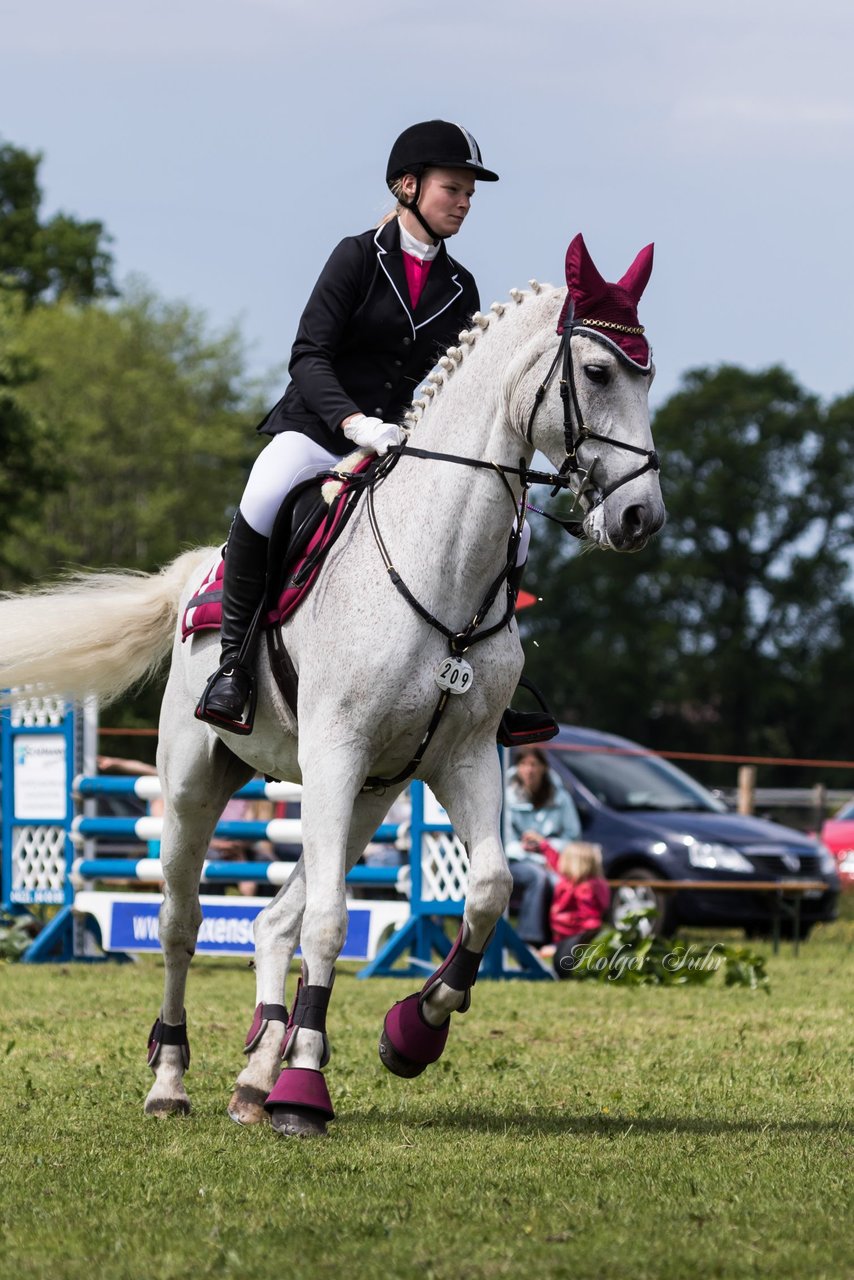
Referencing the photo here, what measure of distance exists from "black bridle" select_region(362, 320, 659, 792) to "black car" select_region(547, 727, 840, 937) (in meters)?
9.88

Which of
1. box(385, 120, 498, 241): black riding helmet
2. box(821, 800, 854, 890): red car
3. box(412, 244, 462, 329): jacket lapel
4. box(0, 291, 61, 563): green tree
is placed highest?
box(0, 291, 61, 563): green tree

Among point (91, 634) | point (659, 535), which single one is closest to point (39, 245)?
point (659, 535)

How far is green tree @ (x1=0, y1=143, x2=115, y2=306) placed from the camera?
48.6 m

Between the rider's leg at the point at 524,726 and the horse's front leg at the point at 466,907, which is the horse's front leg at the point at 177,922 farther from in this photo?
the rider's leg at the point at 524,726

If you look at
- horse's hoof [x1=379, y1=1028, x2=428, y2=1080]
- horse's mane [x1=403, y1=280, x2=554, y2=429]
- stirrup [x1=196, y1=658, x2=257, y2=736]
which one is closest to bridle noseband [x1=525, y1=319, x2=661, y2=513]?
horse's mane [x1=403, y1=280, x2=554, y2=429]

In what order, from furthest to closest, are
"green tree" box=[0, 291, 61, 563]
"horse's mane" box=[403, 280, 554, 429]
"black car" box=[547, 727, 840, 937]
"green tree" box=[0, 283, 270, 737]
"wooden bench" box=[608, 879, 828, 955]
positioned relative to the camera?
"green tree" box=[0, 283, 270, 737] < "green tree" box=[0, 291, 61, 563] < "black car" box=[547, 727, 840, 937] < "wooden bench" box=[608, 879, 828, 955] < "horse's mane" box=[403, 280, 554, 429]

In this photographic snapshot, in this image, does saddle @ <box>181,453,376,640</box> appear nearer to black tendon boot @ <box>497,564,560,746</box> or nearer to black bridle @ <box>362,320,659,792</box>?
black bridle @ <box>362,320,659,792</box>

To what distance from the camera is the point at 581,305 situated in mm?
5254

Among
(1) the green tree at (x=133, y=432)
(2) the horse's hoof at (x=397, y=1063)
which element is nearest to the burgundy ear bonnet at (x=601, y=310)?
(2) the horse's hoof at (x=397, y=1063)

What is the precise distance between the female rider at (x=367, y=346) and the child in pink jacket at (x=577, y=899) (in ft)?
22.5

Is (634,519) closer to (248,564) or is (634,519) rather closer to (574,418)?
(574,418)

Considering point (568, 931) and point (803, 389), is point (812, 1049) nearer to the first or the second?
point (568, 931)

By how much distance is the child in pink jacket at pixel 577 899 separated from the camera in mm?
12852

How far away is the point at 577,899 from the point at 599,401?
8.19 meters
